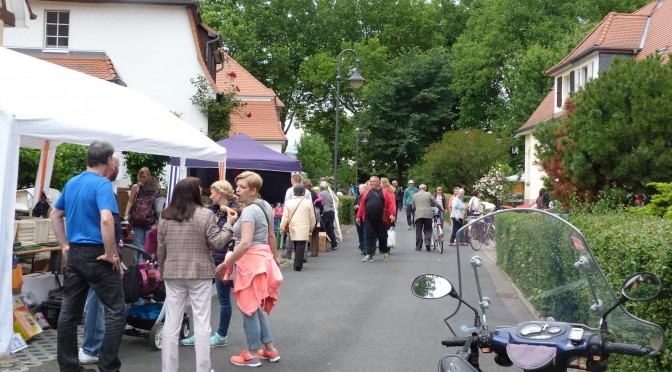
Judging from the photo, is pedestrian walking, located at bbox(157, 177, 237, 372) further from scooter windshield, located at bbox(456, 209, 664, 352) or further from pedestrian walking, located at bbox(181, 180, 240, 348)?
scooter windshield, located at bbox(456, 209, 664, 352)

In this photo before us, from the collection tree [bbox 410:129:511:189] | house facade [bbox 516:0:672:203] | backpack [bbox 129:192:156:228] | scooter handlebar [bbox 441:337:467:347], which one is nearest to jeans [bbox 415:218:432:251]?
backpack [bbox 129:192:156:228]

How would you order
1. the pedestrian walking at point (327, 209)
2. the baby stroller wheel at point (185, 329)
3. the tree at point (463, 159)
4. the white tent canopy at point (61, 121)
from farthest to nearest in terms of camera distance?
1. the tree at point (463, 159)
2. the pedestrian walking at point (327, 209)
3. the baby stroller wheel at point (185, 329)
4. the white tent canopy at point (61, 121)

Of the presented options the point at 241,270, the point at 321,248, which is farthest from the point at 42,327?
the point at 321,248

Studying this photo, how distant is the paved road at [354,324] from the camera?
24.3 ft

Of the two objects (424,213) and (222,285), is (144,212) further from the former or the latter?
(424,213)

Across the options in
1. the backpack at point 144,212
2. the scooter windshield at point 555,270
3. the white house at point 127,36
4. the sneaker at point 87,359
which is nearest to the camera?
the scooter windshield at point 555,270

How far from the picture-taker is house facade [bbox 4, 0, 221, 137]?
26672mm

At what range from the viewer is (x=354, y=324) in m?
10.1

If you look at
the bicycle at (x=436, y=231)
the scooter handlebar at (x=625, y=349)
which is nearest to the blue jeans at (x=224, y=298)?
the scooter handlebar at (x=625, y=349)

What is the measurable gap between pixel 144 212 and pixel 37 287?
3053 millimetres

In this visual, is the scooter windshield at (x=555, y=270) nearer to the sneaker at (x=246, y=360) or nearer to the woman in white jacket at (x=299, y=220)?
the sneaker at (x=246, y=360)

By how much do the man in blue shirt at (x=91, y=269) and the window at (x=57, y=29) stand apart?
72.6 ft

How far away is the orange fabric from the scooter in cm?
350

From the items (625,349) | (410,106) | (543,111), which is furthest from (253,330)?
(410,106)
